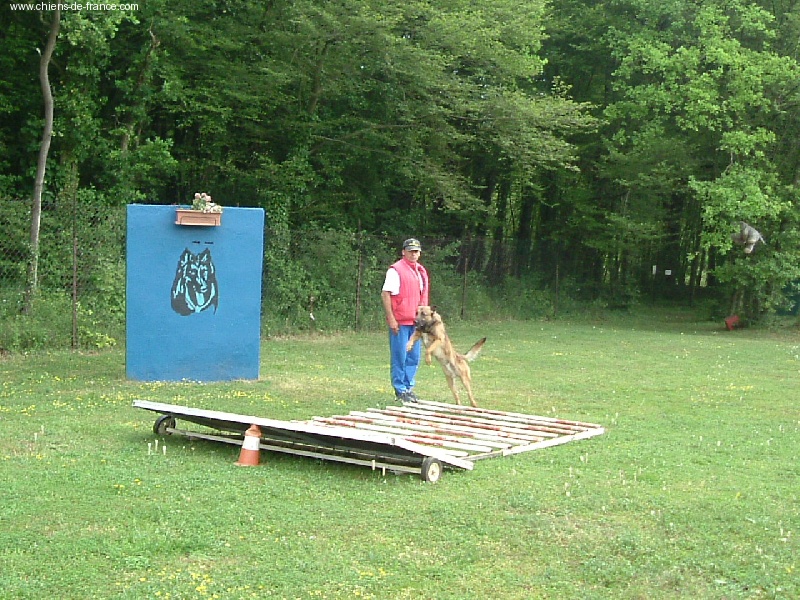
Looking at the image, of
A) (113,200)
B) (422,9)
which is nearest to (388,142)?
(422,9)

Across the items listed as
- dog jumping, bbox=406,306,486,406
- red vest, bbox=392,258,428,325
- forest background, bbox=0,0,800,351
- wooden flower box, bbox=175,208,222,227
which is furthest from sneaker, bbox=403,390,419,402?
forest background, bbox=0,0,800,351

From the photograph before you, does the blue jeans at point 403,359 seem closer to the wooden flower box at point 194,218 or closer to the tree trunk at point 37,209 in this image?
the wooden flower box at point 194,218

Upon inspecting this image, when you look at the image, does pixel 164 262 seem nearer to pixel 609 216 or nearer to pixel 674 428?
pixel 674 428

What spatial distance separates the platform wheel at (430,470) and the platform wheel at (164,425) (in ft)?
8.97

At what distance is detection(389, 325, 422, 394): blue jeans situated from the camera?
11000 mm

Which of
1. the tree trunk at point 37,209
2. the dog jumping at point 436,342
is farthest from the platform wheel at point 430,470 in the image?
the tree trunk at point 37,209

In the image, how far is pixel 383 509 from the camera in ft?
20.9

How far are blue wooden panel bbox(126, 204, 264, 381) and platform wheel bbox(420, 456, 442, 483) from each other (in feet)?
19.8

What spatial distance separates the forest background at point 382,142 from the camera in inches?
684

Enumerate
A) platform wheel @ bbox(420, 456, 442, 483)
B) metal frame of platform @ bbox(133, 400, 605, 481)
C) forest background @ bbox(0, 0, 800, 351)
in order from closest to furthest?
platform wheel @ bbox(420, 456, 442, 483) < metal frame of platform @ bbox(133, 400, 605, 481) < forest background @ bbox(0, 0, 800, 351)

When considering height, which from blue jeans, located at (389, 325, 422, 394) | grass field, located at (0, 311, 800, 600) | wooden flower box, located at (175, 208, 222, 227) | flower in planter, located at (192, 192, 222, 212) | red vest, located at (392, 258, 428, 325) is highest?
flower in planter, located at (192, 192, 222, 212)

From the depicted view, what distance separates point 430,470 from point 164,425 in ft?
9.34

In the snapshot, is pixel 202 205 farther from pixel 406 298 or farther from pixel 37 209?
pixel 37 209

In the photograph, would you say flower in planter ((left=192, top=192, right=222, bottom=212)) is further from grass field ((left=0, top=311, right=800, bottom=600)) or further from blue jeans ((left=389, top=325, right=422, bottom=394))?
blue jeans ((left=389, top=325, right=422, bottom=394))
